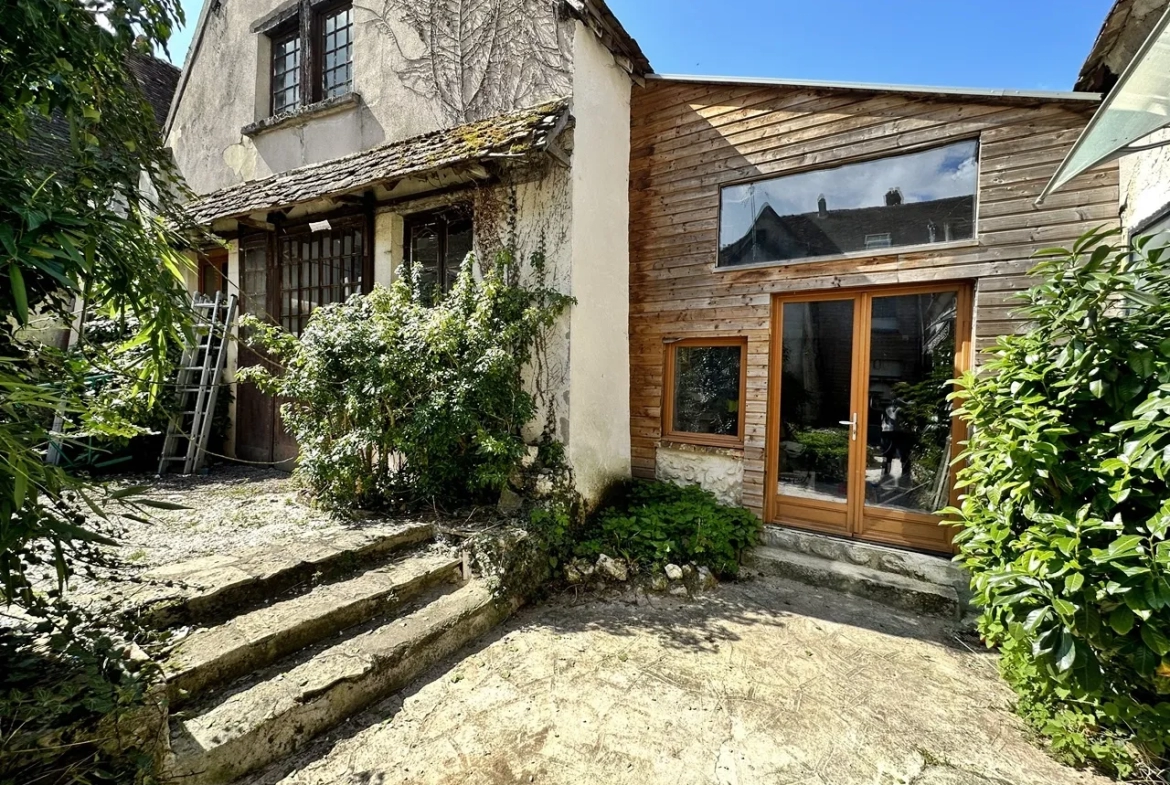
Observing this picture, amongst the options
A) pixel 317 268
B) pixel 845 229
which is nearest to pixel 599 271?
pixel 845 229

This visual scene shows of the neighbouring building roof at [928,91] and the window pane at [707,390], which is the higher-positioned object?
the neighbouring building roof at [928,91]

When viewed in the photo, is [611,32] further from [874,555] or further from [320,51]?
[874,555]

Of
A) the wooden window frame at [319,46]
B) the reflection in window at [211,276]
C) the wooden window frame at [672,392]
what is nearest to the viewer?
the wooden window frame at [672,392]

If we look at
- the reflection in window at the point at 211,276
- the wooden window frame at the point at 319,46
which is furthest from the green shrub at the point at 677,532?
the reflection in window at the point at 211,276

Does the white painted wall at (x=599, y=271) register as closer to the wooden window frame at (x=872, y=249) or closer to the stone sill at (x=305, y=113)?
the wooden window frame at (x=872, y=249)

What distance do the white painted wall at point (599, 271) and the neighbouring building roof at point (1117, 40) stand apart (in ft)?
13.0

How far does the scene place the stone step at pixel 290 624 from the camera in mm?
2443

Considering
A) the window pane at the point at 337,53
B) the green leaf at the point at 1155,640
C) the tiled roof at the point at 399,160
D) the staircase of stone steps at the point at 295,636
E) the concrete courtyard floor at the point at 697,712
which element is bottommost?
the concrete courtyard floor at the point at 697,712

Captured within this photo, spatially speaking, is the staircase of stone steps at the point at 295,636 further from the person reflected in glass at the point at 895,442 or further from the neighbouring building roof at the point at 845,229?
the neighbouring building roof at the point at 845,229

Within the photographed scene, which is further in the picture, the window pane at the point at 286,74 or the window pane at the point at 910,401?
the window pane at the point at 286,74

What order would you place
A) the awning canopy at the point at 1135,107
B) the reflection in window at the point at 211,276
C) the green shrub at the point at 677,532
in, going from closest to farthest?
the awning canopy at the point at 1135,107
the green shrub at the point at 677,532
the reflection in window at the point at 211,276

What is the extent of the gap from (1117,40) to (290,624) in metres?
6.69

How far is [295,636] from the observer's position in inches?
113

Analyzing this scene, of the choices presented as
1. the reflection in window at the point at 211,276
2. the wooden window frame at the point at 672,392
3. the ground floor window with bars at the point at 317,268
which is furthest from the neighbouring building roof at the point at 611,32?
the reflection in window at the point at 211,276
